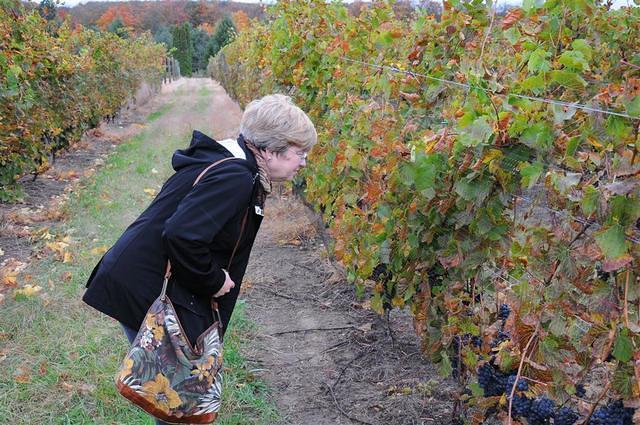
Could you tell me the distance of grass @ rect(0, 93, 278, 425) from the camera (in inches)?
132

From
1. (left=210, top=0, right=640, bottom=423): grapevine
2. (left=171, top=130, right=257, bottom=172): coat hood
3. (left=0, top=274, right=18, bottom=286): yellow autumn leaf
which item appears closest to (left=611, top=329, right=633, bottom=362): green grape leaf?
(left=210, top=0, right=640, bottom=423): grapevine

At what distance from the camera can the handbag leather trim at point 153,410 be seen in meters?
2.22

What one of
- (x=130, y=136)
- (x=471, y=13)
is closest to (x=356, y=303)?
(x=471, y=13)

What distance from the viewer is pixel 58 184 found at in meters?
9.30

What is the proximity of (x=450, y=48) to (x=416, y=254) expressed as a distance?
3.75 ft

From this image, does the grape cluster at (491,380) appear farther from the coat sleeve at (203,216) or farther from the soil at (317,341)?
the coat sleeve at (203,216)

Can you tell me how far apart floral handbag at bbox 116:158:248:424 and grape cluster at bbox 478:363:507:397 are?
113 cm

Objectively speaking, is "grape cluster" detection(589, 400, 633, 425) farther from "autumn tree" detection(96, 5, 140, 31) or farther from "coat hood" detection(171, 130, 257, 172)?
"autumn tree" detection(96, 5, 140, 31)

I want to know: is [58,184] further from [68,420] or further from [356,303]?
[68,420]

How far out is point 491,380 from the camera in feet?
8.68

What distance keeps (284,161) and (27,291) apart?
3.13m

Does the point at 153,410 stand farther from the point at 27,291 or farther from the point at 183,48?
the point at 183,48

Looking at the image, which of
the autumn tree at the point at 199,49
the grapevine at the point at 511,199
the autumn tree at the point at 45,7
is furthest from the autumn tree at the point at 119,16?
the grapevine at the point at 511,199

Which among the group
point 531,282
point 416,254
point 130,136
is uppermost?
point 531,282
